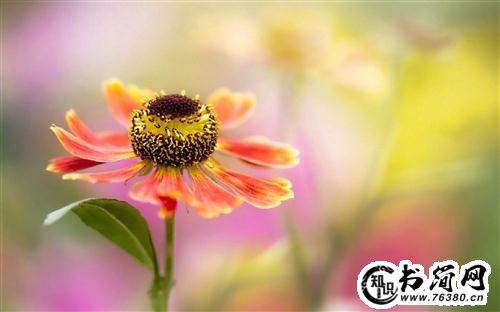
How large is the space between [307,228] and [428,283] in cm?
11

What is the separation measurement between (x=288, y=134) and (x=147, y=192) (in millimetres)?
266

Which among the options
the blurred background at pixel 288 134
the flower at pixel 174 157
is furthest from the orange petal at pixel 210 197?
the blurred background at pixel 288 134

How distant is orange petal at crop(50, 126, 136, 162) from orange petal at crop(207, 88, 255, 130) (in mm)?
74

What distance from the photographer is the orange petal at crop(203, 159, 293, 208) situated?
1.12ft

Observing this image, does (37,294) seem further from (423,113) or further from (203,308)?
(423,113)

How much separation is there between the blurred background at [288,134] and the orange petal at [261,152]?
0.10 metres

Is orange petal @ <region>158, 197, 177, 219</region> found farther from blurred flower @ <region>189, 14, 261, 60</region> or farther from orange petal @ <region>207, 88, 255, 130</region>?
blurred flower @ <region>189, 14, 261, 60</region>

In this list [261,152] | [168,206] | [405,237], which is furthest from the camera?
[405,237]

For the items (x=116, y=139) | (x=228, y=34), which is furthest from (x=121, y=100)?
(x=228, y=34)

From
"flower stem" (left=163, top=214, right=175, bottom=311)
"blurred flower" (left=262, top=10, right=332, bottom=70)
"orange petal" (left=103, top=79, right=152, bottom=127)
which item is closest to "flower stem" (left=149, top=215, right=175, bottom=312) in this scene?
"flower stem" (left=163, top=214, right=175, bottom=311)

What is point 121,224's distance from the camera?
0.33 metres

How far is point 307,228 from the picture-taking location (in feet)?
1.76

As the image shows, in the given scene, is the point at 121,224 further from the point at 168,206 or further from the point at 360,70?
the point at 360,70

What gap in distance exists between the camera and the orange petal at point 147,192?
30cm
